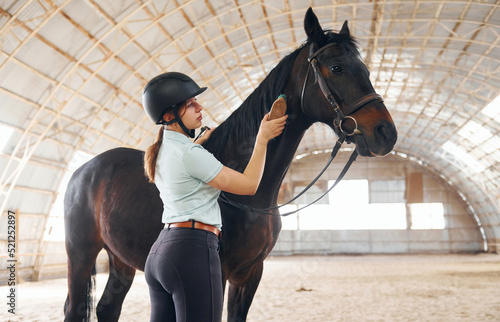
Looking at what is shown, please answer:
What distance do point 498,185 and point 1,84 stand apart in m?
29.8

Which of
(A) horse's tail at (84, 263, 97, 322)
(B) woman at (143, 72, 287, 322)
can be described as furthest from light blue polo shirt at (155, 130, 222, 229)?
(A) horse's tail at (84, 263, 97, 322)

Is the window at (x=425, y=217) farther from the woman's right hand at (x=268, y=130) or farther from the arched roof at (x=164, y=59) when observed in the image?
the woman's right hand at (x=268, y=130)

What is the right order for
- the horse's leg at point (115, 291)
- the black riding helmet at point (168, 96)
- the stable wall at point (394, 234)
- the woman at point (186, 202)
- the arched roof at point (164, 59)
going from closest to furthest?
the woman at point (186, 202)
the black riding helmet at point (168, 96)
the horse's leg at point (115, 291)
the arched roof at point (164, 59)
the stable wall at point (394, 234)

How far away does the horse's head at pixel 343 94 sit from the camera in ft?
8.30

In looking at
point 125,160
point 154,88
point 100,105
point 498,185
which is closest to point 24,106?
Result: point 100,105

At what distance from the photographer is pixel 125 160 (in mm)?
3748

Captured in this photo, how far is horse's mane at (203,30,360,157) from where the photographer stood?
9.16 ft

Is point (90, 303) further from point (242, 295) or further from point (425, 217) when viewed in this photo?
point (425, 217)

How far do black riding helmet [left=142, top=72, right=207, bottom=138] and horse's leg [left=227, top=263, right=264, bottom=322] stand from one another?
134 cm

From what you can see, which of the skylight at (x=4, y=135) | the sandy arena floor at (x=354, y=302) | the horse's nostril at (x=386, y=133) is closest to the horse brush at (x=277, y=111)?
the horse's nostril at (x=386, y=133)

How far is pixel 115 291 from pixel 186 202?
2.42m

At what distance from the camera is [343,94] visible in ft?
8.73

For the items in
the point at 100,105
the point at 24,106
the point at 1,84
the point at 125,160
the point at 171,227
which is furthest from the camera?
the point at 100,105

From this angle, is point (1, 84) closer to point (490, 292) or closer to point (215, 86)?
point (215, 86)
